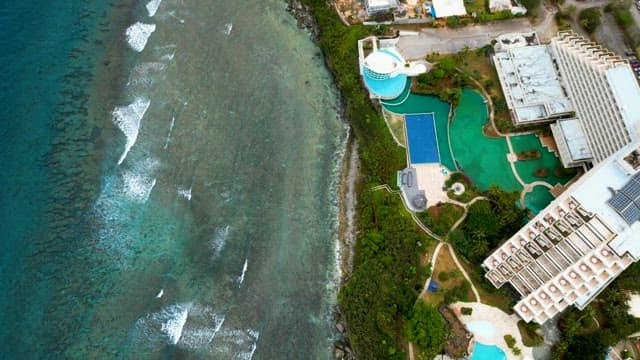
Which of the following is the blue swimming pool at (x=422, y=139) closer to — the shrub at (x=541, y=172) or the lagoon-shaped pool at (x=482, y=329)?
the shrub at (x=541, y=172)

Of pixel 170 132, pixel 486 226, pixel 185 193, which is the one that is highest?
pixel 486 226

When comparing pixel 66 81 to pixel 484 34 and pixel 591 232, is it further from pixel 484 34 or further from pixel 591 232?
pixel 591 232

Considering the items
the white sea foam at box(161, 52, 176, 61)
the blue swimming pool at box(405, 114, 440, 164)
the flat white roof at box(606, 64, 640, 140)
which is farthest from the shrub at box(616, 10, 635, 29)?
the white sea foam at box(161, 52, 176, 61)

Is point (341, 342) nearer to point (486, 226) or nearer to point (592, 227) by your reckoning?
point (486, 226)

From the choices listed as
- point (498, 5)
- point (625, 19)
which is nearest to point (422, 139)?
point (498, 5)

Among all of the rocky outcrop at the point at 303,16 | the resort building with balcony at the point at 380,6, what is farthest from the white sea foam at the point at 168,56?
the resort building with balcony at the point at 380,6

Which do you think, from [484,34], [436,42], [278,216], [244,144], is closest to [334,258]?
[278,216]

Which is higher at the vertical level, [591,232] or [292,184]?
[591,232]
